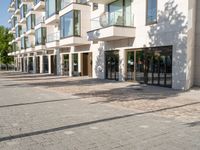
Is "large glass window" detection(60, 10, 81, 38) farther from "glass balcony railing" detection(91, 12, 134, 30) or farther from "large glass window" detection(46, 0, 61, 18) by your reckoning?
"glass balcony railing" detection(91, 12, 134, 30)

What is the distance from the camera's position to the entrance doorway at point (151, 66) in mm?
14391

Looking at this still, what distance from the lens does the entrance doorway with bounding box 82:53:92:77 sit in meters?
24.5

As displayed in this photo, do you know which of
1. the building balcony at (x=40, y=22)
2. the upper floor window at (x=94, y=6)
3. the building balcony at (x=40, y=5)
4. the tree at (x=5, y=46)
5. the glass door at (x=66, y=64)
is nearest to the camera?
the upper floor window at (x=94, y=6)

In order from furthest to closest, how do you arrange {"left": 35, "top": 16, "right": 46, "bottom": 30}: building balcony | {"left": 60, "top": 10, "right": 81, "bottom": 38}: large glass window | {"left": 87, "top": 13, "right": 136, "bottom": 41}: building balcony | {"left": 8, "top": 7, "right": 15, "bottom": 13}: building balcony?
{"left": 8, "top": 7, "right": 15, "bottom": 13}: building balcony
{"left": 35, "top": 16, "right": 46, "bottom": 30}: building balcony
{"left": 60, "top": 10, "right": 81, "bottom": 38}: large glass window
{"left": 87, "top": 13, "right": 136, "bottom": 41}: building balcony

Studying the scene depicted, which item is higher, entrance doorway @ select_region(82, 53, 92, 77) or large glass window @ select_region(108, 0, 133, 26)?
large glass window @ select_region(108, 0, 133, 26)

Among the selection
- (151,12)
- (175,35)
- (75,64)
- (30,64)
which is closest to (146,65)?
(175,35)

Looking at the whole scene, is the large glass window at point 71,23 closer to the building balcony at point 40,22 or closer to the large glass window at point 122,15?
the large glass window at point 122,15

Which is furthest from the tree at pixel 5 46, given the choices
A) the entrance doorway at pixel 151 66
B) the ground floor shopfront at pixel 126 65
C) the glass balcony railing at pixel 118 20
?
the entrance doorway at pixel 151 66

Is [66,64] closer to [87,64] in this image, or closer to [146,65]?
[87,64]

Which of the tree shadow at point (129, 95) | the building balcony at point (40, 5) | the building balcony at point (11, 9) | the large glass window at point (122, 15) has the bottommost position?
the tree shadow at point (129, 95)

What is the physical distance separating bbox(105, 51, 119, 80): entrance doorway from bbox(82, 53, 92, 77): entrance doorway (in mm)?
3813

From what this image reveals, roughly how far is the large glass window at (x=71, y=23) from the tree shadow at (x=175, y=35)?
9873 millimetres

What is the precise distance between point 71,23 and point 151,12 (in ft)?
32.0

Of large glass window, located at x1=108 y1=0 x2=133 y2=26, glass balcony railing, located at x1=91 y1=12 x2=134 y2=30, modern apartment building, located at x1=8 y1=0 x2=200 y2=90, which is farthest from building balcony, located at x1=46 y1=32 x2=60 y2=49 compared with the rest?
large glass window, located at x1=108 y1=0 x2=133 y2=26
